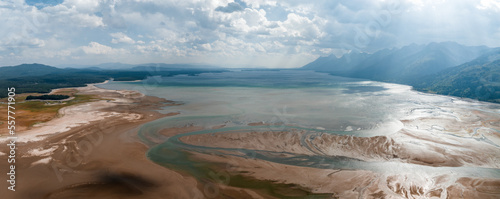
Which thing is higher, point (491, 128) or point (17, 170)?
point (491, 128)

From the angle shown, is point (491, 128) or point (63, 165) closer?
point (63, 165)

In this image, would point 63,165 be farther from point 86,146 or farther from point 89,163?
point 86,146

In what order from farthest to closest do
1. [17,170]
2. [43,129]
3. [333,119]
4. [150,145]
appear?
1. [333,119]
2. [43,129]
3. [150,145]
4. [17,170]

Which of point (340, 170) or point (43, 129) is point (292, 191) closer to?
point (340, 170)

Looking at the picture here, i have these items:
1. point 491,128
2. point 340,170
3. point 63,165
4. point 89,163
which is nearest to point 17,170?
point 63,165

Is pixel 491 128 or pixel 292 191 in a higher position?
pixel 491 128

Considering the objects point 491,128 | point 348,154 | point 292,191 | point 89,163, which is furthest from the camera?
point 491,128

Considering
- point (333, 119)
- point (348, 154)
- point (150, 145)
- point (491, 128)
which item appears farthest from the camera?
point (333, 119)

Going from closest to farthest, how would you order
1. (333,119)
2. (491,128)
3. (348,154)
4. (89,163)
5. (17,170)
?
(17,170)
(89,163)
(348,154)
(491,128)
(333,119)

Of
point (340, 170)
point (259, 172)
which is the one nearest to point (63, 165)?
point (259, 172)
